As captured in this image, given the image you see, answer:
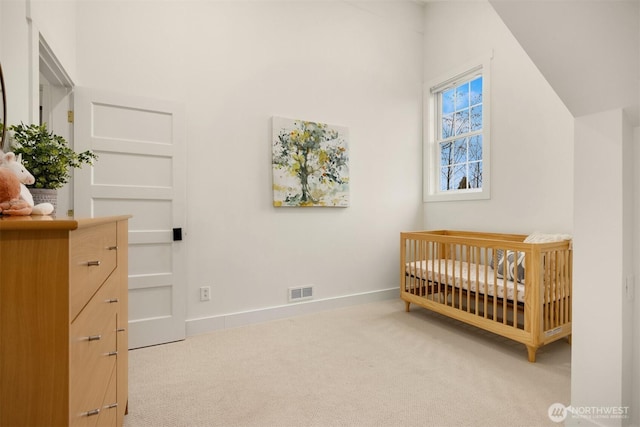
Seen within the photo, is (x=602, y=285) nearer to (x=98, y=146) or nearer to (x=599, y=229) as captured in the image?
(x=599, y=229)

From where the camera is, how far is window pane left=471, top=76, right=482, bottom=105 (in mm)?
3367

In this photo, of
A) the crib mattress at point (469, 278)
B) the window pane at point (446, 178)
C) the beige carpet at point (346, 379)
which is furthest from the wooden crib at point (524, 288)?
the window pane at point (446, 178)

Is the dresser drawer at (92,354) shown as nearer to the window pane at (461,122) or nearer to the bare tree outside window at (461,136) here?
the bare tree outside window at (461,136)

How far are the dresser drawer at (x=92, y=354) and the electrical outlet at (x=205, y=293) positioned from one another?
58.6 inches

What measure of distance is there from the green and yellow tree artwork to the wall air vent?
2.69ft

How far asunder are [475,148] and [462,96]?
0.63 m

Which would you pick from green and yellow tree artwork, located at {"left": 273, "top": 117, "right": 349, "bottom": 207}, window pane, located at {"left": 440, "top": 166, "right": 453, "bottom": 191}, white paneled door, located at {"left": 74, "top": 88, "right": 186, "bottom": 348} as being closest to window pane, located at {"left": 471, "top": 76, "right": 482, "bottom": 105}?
window pane, located at {"left": 440, "top": 166, "right": 453, "bottom": 191}

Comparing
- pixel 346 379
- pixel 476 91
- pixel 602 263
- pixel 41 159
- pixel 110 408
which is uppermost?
pixel 476 91

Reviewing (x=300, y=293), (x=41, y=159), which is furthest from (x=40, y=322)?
(x=300, y=293)

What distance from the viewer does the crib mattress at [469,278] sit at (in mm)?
2271

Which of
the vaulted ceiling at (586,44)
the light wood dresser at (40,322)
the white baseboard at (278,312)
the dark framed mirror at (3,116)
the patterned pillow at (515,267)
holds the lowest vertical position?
the white baseboard at (278,312)

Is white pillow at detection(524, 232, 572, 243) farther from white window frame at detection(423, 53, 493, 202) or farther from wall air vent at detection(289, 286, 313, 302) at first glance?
wall air vent at detection(289, 286, 313, 302)

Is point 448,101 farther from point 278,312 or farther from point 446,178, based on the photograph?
point 278,312

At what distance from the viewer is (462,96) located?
3.57m
